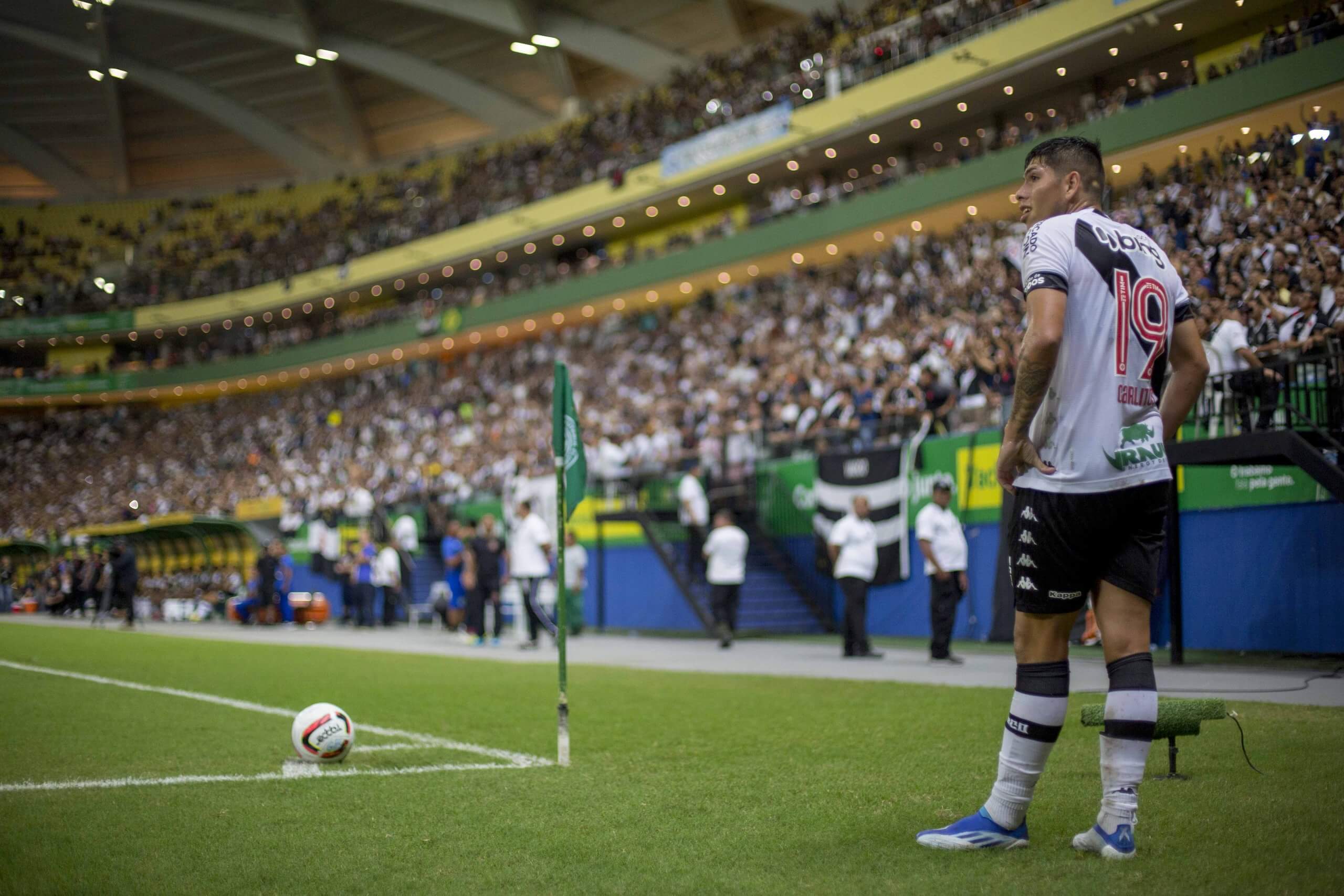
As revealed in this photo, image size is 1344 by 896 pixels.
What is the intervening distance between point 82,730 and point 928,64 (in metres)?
24.7

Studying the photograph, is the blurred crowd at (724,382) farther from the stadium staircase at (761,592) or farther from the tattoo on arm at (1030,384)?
the tattoo on arm at (1030,384)

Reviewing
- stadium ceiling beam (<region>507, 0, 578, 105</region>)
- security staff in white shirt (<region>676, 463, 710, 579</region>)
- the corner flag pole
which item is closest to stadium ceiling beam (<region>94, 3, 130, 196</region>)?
stadium ceiling beam (<region>507, 0, 578, 105</region>)

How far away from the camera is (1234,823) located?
4.61 meters

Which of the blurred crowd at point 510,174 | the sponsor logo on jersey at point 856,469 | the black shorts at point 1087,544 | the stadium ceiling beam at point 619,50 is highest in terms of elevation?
the stadium ceiling beam at point 619,50

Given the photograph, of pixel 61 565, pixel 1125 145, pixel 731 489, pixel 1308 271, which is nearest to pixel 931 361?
pixel 731 489

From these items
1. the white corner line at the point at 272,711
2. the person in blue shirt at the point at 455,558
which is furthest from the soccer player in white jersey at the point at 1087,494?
the person in blue shirt at the point at 455,558

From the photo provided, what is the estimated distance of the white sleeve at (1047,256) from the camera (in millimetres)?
4082

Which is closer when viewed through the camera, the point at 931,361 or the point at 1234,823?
the point at 1234,823

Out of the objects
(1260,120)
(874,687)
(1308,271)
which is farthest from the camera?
(1260,120)

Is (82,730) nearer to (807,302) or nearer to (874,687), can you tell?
(874,687)

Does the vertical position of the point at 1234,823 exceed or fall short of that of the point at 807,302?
it falls short

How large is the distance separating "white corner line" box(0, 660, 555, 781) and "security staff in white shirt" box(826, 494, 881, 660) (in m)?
7.58

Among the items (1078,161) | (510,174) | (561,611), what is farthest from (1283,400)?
(510,174)

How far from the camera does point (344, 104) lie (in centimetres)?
5259
